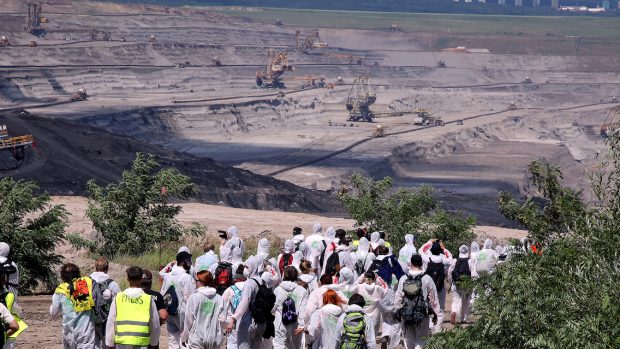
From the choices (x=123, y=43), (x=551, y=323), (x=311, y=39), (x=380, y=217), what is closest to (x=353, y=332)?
(x=551, y=323)

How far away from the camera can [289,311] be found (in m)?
13.3

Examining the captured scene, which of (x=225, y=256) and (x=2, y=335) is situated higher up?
(x=2, y=335)

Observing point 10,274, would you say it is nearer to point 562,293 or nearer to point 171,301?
point 171,301

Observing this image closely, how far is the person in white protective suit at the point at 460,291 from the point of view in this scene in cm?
1883

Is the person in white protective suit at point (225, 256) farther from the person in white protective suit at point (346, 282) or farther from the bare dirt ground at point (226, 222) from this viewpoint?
the bare dirt ground at point (226, 222)

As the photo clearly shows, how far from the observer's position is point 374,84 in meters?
140

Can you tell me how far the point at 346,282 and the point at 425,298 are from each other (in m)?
1.14

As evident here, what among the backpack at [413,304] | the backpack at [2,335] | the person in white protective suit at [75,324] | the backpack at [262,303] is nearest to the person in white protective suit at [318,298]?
the backpack at [262,303]

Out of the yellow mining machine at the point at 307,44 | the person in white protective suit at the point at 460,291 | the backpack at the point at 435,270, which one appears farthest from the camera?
the yellow mining machine at the point at 307,44

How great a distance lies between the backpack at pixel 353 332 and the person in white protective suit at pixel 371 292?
192 cm

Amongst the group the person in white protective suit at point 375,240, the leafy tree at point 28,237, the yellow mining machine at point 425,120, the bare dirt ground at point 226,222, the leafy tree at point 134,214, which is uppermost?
the person in white protective suit at point 375,240

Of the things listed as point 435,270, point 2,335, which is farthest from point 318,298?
point 435,270

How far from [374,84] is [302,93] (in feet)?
65.2

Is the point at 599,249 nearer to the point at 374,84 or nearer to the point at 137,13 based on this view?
the point at 374,84
